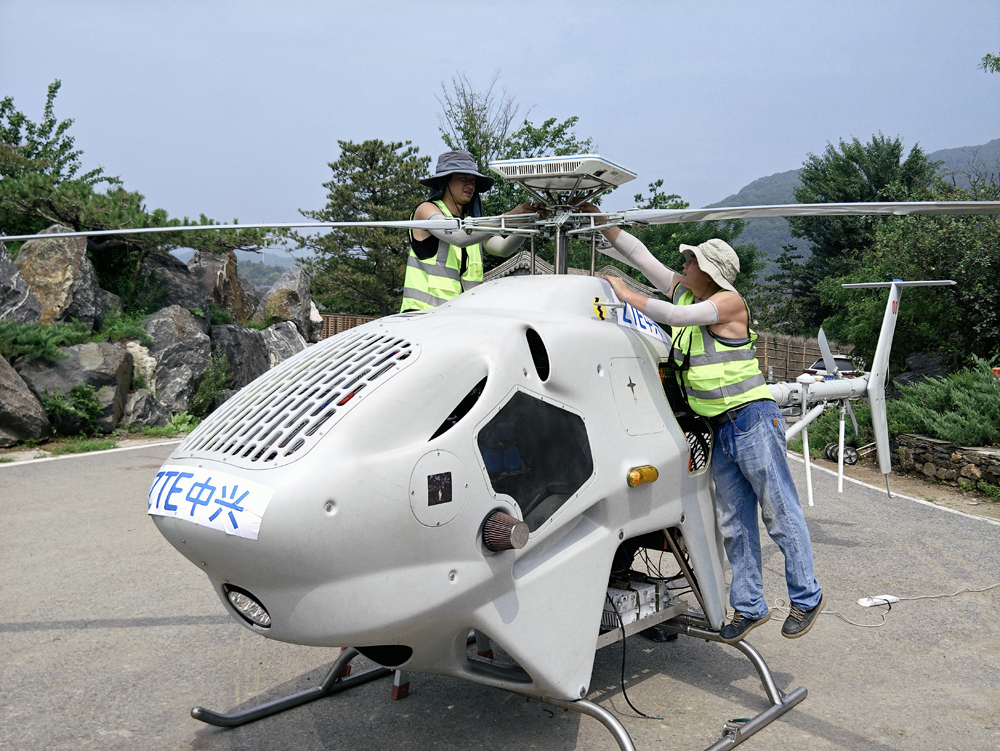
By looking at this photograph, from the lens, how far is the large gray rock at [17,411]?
39.0ft

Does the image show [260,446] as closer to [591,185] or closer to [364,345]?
[364,345]

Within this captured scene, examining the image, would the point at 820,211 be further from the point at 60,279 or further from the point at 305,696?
the point at 60,279

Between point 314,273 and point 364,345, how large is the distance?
42489 millimetres

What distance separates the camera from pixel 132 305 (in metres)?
16.7

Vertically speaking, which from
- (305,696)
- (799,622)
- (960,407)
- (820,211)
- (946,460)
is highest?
(820,211)

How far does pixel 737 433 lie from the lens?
4.12 metres

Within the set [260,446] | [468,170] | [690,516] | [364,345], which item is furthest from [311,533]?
[468,170]

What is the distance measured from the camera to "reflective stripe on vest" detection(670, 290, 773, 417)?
4.11 m

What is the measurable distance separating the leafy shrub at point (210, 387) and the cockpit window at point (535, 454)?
13.8 m

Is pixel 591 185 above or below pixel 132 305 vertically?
above

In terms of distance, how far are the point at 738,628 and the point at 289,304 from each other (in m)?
20.0

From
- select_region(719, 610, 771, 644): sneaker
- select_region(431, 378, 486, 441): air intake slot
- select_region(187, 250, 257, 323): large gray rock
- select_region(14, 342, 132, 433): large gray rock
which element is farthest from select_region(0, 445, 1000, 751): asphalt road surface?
select_region(187, 250, 257, 323): large gray rock

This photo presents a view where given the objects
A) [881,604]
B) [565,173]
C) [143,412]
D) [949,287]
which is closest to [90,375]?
[143,412]

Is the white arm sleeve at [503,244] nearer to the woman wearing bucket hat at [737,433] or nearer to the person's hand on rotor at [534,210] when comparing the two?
the person's hand on rotor at [534,210]
